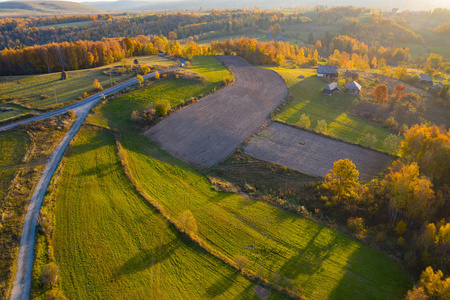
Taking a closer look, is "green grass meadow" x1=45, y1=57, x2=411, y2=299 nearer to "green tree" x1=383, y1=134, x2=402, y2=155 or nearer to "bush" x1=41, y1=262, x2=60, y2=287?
"bush" x1=41, y1=262, x2=60, y2=287

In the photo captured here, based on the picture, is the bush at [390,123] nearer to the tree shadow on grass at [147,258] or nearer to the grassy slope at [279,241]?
the grassy slope at [279,241]

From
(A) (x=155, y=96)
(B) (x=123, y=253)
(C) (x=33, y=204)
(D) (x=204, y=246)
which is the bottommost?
(D) (x=204, y=246)

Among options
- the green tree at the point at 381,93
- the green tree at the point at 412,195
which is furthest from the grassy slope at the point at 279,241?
the green tree at the point at 381,93

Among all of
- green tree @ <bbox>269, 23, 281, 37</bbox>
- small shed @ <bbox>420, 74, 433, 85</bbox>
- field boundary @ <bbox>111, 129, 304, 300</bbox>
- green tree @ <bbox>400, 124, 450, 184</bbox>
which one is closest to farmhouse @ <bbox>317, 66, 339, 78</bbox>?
small shed @ <bbox>420, 74, 433, 85</bbox>

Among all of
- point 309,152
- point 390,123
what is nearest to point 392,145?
point 309,152

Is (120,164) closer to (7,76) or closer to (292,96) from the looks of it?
(292,96)

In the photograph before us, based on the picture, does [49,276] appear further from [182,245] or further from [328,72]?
[328,72]
